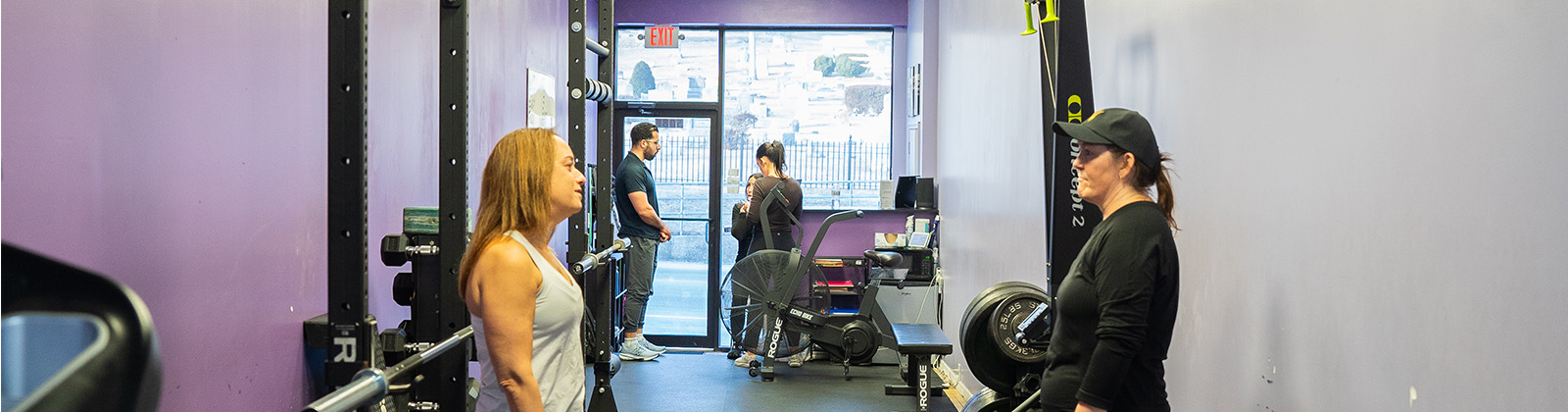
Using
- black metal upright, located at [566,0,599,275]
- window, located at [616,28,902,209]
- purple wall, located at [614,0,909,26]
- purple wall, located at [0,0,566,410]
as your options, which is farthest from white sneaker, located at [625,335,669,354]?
purple wall, located at [0,0,566,410]

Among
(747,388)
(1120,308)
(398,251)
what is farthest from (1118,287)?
(747,388)

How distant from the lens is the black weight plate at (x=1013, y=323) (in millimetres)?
3061

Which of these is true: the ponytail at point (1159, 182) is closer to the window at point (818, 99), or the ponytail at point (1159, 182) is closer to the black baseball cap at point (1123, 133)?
the black baseball cap at point (1123, 133)

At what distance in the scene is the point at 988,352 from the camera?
3.12 m

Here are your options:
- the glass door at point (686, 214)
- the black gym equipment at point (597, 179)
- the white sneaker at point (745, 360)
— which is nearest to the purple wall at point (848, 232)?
the glass door at point (686, 214)

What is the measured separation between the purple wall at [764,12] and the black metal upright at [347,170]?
20.1 feet

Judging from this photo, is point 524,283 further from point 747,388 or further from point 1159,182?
point 747,388

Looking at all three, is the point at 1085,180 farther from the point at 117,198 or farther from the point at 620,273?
the point at 620,273

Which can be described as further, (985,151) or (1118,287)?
(985,151)

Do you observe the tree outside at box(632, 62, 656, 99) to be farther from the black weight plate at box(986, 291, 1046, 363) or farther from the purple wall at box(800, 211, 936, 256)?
the black weight plate at box(986, 291, 1046, 363)

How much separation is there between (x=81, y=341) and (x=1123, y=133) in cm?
175

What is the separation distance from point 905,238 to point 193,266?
5188 mm

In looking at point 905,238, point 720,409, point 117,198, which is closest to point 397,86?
point 117,198

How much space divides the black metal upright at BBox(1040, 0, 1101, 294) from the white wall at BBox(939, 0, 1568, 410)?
0.21 m
